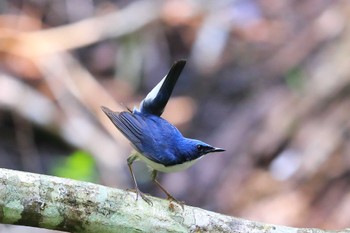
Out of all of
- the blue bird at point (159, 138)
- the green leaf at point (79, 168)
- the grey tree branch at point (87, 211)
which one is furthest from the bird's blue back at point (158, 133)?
the green leaf at point (79, 168)

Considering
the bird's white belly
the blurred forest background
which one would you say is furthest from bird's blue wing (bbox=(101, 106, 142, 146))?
the blurred forest background

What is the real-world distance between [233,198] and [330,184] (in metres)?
0.97

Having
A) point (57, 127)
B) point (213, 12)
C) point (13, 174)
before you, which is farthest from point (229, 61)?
point (13, 174)

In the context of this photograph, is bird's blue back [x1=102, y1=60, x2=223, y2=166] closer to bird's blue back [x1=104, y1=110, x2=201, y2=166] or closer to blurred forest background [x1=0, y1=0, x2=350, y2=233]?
bird's blue back [x1=104, y1=110, x2=201, y2=166]

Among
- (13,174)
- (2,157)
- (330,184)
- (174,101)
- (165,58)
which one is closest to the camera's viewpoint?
(13,174)

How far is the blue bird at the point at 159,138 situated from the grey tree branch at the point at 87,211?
0.94 ft

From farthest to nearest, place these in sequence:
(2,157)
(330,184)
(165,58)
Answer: (165,58) < (2,157) < (330,184)

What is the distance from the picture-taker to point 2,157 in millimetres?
7125

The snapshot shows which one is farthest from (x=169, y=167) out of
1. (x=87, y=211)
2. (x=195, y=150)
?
(x=87, y=211)

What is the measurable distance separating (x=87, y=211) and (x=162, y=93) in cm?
101

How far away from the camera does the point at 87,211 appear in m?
3.16

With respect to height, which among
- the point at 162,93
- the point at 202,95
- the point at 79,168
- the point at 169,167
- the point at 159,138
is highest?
the point at 202,95

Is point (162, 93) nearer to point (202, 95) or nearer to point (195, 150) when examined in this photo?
point (195, 150)

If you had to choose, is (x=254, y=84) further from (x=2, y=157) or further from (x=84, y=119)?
(x=2, y=157)
